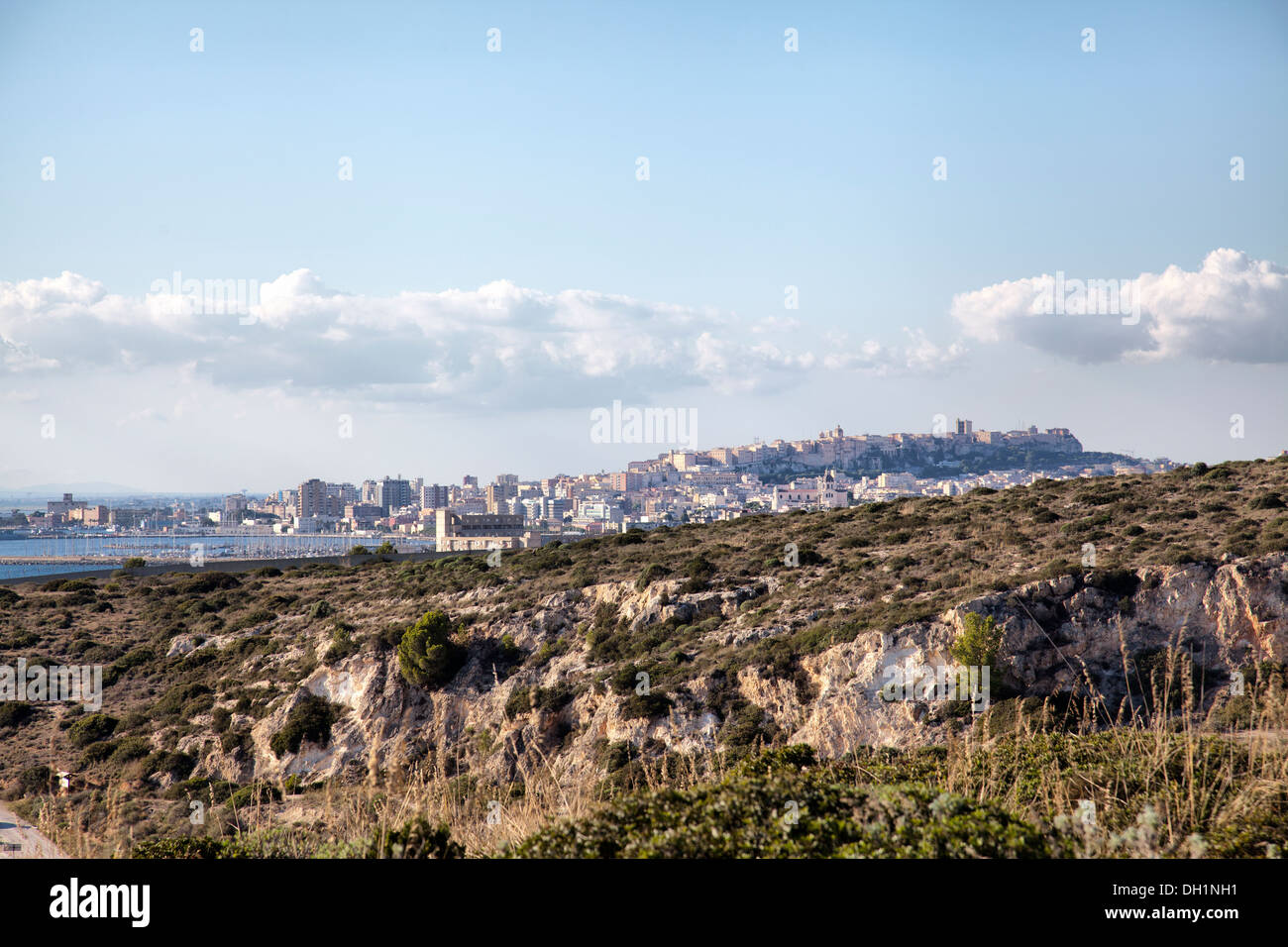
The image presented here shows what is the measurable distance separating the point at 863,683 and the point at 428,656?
13194mm

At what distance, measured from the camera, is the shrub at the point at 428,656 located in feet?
81.0

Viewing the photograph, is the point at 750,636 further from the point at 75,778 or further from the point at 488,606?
the point at 75,778

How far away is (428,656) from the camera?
24.8m

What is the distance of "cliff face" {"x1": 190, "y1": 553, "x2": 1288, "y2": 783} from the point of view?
18.0 metres

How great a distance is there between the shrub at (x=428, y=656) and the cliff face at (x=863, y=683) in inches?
26.8

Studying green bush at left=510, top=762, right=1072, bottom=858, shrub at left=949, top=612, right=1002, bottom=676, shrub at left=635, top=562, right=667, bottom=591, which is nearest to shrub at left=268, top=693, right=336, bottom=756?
shrub at left=635, top=562, right=667, bottom=591

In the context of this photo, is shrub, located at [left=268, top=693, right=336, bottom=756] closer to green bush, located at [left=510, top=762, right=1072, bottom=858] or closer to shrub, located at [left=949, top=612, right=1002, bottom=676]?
shrub, located at [left=949, top=612, right=1002, bottom=676]

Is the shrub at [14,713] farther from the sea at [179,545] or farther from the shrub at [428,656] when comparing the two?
the sea at [179,545]

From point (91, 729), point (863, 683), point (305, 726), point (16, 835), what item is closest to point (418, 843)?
point (863, 683)

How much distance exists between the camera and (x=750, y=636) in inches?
893

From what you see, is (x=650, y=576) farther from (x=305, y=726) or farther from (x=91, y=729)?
(x=91, y=729)

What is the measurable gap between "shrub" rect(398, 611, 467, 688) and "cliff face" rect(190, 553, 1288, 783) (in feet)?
2.23
